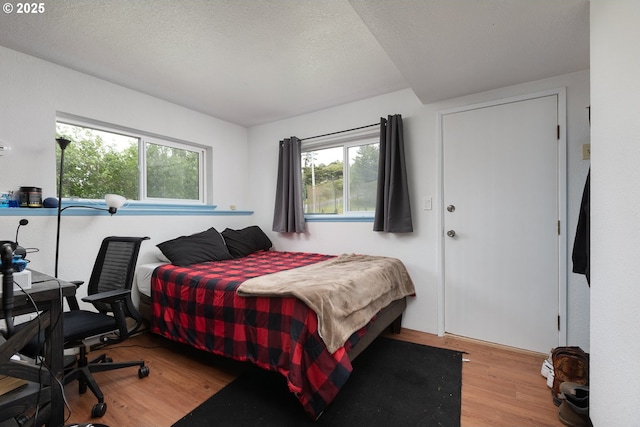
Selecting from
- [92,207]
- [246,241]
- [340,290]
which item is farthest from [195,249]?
[340,290]

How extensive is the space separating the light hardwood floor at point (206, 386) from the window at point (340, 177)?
1581 millimetres

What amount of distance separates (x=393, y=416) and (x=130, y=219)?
8.80ft

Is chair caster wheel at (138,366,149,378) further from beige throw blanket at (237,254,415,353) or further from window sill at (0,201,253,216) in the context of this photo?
window sill at (0,201,253,216)

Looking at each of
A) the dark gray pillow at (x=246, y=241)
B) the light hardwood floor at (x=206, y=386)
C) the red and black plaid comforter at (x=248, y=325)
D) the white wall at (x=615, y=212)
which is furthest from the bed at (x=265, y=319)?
the white wall at (x=615, y=212)

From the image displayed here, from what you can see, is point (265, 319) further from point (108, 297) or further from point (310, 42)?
point (310, 42)

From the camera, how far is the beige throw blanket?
1.54 meters

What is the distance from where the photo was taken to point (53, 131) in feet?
7.43

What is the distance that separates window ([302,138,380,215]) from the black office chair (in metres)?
2.01

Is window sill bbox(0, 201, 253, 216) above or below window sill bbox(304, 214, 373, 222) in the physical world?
above

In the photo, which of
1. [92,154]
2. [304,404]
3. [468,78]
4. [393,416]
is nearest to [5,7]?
[92,154]

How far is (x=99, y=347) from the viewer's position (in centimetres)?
231

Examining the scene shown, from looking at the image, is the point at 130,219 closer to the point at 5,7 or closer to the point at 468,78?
the point at 5,7

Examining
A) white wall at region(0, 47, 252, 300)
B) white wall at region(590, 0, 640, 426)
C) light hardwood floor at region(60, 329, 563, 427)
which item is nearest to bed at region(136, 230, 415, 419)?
light hardwood floor at region(60, 329, 563, 427)

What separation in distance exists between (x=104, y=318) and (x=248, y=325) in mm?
901
